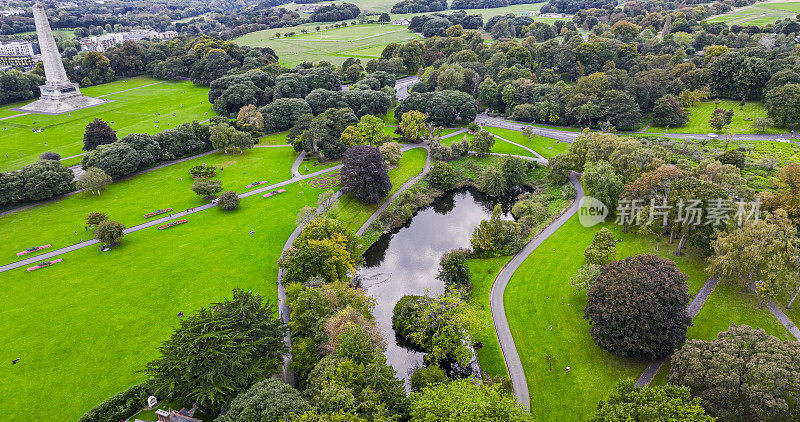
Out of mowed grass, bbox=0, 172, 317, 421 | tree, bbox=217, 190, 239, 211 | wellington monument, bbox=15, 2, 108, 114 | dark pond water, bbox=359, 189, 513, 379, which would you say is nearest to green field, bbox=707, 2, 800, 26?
dark pond water, bbox=359, 189, 513, 379

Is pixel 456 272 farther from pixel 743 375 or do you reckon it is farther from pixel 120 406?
pixel 120 406

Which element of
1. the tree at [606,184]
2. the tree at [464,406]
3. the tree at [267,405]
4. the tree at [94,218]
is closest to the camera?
the tree at [464,406]

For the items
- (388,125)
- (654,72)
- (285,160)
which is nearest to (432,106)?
(388,125)

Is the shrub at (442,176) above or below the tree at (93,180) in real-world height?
below

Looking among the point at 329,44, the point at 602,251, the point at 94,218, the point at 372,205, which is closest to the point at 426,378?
the point at 602,251

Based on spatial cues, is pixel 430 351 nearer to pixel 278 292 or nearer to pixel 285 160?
pixel 278 292

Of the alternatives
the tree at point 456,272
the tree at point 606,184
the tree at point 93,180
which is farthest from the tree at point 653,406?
the tree at point 93,180

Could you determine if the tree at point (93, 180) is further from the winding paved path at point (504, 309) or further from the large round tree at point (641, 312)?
the large round tree at point (641, 312)
